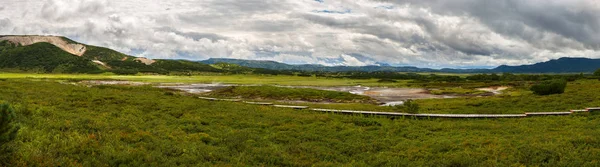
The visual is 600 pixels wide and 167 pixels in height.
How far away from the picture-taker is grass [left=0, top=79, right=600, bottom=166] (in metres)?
15.3

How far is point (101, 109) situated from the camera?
2927cm

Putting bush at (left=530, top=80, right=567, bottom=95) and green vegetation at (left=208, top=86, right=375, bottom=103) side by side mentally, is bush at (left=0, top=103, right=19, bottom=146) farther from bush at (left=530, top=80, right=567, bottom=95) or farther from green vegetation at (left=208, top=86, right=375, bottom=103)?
bush at (left=530, top=80, right=567, bottom=95)

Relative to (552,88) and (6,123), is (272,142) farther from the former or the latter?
(552,88)

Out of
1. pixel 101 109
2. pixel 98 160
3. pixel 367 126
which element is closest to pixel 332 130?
pixel 367 126

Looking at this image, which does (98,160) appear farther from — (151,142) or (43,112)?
(43,112)

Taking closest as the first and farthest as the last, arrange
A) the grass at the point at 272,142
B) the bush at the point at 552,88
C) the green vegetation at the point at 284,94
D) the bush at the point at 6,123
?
the bush at the point at 6,123, the grass at the point at 272,142, the bush at the point at 552,88, the green vegetation at the point at 284,94

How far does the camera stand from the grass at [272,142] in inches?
603

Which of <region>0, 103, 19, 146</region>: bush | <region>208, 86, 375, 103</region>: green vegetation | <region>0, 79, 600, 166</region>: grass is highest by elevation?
<region>0, 103, 19, 146</region>: bush

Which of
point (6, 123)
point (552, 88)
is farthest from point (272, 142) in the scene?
point (552, 88)

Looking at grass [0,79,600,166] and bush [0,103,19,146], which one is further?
grass [0,79,600,166]

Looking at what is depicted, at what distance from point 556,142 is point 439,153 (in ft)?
22.5

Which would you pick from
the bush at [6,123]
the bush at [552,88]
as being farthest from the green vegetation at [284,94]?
the bush at [6,123]

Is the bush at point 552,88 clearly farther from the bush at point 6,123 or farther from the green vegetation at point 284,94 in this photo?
the bush at point 6,123

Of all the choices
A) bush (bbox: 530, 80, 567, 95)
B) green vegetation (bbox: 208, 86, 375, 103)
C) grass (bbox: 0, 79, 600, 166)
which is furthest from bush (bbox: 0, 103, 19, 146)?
bush (bbox: 530, 80, 567, 95)
